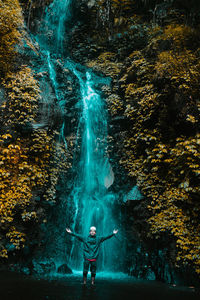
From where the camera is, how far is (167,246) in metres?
6.74

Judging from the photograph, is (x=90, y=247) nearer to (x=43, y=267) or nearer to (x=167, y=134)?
(x=43, y=267)

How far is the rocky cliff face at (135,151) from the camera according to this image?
676 cm

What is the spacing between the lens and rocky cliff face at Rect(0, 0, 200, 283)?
6.76 meters

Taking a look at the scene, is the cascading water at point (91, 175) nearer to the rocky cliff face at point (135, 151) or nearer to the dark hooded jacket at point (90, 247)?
the rocky cliff face at point (135, 151)

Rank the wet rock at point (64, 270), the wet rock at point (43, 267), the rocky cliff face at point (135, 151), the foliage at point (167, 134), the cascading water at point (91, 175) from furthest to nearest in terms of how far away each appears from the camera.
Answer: the cascading water at point (91, 175)
the wet rock at point (64, 270)
the wet rock at point (43, 267)
the rocky cliff face at point (135, 151)
the foliage at point (167, 134)

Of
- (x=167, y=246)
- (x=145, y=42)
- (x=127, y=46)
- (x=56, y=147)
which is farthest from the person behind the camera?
(x=127, y=46)


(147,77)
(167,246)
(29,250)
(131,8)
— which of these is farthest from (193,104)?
(131,8)

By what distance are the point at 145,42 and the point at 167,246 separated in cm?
1091

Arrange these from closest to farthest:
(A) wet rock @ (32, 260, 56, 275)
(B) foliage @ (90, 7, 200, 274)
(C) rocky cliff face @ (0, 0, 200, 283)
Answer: (B) foliage @ (90, 7, 200, 274), (C) rocky cliff face @ (0, 0, 200, 283), (A) wet rock @ (32, 260, 56, 275)

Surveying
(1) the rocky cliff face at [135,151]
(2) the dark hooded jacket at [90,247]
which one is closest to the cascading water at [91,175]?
(1) the rocky cliff face at [135,151]

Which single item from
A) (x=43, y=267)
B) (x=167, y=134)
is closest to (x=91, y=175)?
(x=167, y=134)

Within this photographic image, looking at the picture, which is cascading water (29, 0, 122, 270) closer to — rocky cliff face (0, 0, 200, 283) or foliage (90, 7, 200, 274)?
rocky cliff face (0, 0, 200, 283)

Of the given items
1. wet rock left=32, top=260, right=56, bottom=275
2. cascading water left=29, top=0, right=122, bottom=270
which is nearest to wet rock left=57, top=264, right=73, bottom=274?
wet rock left=32, top=260, right=56, bottom=275

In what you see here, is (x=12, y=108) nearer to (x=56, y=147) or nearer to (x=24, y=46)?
(x=56, y=147)
